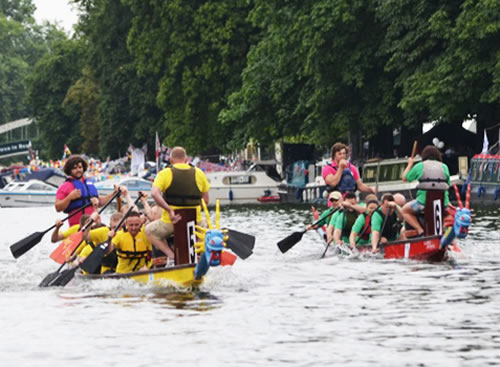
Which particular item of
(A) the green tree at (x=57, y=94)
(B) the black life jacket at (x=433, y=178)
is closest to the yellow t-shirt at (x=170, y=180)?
(B) the black life jacket at (x=433, y=178)

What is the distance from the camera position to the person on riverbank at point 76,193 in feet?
60.8

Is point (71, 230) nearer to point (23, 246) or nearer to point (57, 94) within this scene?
point (23, 246)

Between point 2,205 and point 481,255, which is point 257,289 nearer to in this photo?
point 481,255

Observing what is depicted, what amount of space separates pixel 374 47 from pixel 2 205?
87.2ft

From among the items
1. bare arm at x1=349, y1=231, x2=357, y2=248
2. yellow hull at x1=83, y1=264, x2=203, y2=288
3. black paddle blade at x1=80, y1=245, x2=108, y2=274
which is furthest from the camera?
bare arm at x1=349, y1=231, x2=357, y2=248

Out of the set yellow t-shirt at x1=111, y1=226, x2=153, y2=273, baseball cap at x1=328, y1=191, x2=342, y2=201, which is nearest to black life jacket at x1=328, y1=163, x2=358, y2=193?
baseball cap at x1=328, y1=191, x2=342, y2=201

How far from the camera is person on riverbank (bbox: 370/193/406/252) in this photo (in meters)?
20.8

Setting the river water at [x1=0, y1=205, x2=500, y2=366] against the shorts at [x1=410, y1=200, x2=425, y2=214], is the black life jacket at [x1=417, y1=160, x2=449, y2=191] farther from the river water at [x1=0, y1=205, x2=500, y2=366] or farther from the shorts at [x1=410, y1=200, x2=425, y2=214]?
the river water at [x1=0, y1=205, x2=500, y2=366]

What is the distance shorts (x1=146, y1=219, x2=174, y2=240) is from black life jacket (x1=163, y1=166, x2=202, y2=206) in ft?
1.52

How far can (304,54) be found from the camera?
4947 centimetres

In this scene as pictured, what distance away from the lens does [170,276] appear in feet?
53.9

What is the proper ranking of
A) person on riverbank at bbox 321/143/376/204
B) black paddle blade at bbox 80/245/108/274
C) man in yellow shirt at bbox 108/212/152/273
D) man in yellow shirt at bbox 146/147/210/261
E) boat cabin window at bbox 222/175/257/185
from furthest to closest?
boat cabin window at bbox 222/175/257/185, person on riverbank at bbox 321/143/376/204, man in yellow shirt at bbox 108/212/152/273, black paddle blade at bbox 80/245/108/274, man in yellow shirt at bbox 146/147/210/261

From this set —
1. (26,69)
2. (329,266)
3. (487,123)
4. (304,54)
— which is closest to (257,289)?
(329,266)

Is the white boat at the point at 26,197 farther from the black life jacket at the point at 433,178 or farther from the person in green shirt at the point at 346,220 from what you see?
the black life jacket at the point at 433,178
